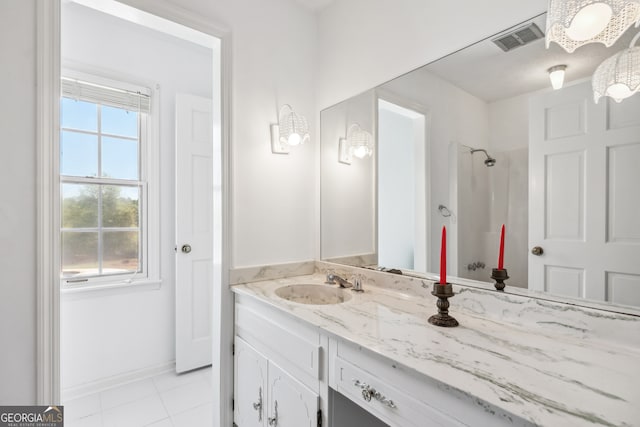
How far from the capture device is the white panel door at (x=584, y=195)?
92 cm

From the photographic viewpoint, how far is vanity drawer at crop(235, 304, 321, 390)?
113 centimetres

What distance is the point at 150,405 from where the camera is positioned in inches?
80.4

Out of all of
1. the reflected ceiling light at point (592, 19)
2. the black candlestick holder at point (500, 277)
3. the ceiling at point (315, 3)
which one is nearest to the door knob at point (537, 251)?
the black candlestick holder at point (500, 277)

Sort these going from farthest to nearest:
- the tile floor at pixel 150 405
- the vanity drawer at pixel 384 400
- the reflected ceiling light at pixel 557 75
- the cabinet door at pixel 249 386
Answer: the tile floor at pixel 150 405 < the cabinet door at pixel 249 386 < the reflected ceiling light at pixel 557 75 < the vanity drawer at pixel 384 400

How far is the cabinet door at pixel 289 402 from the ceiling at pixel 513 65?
1.37 meters

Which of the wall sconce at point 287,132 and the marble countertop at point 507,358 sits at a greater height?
the wall sconce at point 287,132

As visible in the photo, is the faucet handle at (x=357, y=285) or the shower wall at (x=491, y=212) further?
the faucet handle at (x=357, y=285)

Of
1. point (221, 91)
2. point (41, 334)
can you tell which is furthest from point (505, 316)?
point (41, 334)

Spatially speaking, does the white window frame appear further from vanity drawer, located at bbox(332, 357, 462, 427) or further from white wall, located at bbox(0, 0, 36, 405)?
vanity drawer, located at bbox(332, 357, 462, 427)

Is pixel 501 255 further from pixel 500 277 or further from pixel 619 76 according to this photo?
pixel 619 76

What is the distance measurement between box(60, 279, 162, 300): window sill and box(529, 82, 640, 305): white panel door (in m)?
2.51

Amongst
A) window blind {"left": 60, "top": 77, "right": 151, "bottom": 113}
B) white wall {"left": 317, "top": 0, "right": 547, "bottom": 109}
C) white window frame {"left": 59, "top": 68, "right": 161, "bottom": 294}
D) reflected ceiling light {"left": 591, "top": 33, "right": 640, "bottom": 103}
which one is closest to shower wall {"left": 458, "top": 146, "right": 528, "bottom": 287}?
reflected ceiling light {"left": 591, "top": 33, "right": 640, "bottom": 103}

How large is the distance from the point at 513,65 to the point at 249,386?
1.82m

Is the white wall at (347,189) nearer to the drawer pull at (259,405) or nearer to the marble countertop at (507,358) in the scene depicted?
the marble countertop at (507,358)
